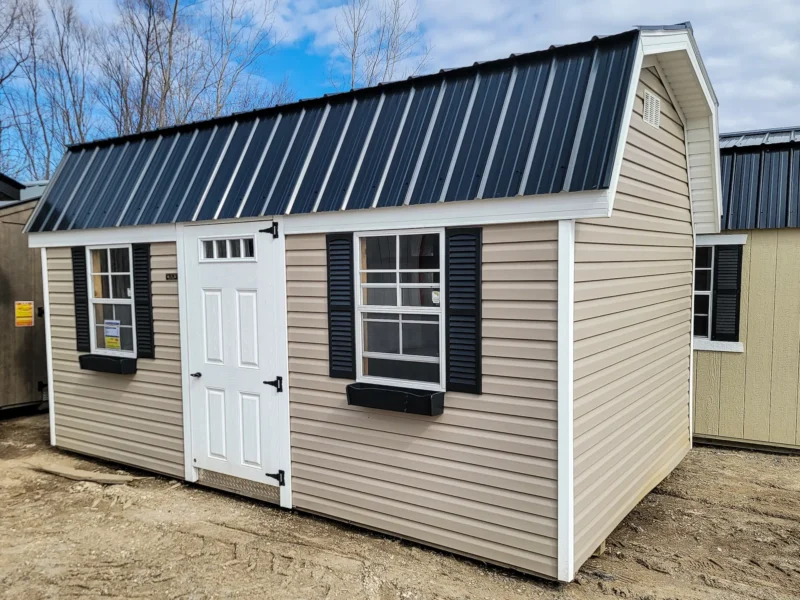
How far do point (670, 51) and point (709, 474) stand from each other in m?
3.86

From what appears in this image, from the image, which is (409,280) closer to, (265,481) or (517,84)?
(517,84)

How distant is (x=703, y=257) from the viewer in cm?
657

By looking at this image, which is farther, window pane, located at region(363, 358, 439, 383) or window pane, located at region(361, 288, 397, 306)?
→ window pane, located at region(363, 358, 439, 383)

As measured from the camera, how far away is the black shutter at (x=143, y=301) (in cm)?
558

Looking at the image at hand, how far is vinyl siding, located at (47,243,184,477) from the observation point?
18.0ft

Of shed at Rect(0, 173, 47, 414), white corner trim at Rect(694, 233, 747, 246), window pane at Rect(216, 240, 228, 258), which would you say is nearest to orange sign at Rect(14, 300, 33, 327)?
shed at Rect(0, 173, 47, 414)

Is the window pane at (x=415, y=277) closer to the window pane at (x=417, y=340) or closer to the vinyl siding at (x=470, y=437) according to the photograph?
the window pane at (x=417, y=340)

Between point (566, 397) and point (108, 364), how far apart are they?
4393 mm

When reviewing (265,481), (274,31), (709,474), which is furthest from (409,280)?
(274,31)

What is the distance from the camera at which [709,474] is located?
578 cm

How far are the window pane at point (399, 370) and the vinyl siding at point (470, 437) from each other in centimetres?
28

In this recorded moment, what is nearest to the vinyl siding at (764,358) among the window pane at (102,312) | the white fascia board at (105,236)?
the white fascia board at (105,236)

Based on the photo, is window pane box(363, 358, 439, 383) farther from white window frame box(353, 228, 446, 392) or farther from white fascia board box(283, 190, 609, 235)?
white fascia board box(283, 190, 609, 235)

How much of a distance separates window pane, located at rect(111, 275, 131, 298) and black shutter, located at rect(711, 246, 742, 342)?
599 cm
